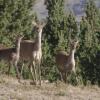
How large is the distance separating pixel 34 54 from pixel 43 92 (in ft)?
7.93

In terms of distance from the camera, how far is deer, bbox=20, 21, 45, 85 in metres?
16.9

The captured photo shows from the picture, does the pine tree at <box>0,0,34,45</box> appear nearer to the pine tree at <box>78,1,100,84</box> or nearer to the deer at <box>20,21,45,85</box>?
the pine tree at <box>78,1,100,84</box>

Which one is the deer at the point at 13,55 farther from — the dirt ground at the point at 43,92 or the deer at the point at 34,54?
the dirt ground at the point at 43,92

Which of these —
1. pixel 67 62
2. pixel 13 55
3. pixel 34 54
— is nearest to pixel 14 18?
pixel 67 62

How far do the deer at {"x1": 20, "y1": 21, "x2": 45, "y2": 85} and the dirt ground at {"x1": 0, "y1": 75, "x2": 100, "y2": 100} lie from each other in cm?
61

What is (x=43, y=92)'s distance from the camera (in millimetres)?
14828

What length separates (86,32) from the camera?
55.1 meters

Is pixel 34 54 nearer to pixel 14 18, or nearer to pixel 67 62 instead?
pixel 67 62

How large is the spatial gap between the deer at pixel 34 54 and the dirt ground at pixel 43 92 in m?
0.61

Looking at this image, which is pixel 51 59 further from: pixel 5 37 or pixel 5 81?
pixel 5 81

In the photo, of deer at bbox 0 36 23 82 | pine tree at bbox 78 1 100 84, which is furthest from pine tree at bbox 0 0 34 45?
deer at bbox 0 36 23 82

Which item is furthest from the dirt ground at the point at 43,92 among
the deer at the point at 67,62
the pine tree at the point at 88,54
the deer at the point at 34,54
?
the pine tree at the point at 88,54

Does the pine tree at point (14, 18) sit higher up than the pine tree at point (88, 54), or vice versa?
the pine tree at point (14, 18)

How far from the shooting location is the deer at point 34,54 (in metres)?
16.9
